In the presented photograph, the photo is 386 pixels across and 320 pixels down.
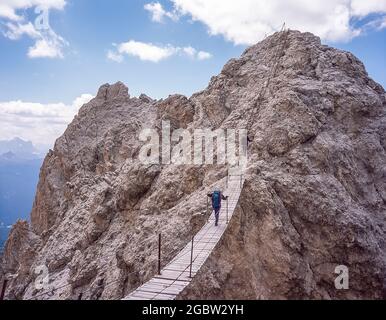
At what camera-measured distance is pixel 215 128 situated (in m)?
25.2

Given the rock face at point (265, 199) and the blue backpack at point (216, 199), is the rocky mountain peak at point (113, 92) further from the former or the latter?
the blue backpack at point (216, 199)

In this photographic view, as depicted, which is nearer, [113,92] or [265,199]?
[265,199]

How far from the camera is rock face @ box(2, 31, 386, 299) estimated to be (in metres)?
16.0

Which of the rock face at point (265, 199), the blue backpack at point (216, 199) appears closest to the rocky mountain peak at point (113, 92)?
the rock face at point (265, 199)

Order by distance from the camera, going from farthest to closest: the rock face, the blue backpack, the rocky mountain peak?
the rocky mountain peak
the rock face
the blue backpack

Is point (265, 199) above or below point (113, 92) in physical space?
below

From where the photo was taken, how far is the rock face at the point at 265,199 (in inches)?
629

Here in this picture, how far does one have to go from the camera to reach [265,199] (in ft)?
53.7

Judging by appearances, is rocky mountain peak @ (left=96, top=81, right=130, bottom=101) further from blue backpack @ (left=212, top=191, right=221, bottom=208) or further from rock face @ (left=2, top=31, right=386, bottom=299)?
blue backpack @ (left=212, top=191, right=221, bottom=208)

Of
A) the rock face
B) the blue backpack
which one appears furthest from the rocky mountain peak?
the blue backpack

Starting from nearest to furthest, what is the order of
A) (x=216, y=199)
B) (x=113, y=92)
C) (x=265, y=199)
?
(x=216, y=199), (x=265, y=199), (x=113, y=92)

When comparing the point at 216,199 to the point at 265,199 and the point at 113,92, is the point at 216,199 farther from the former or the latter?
the point at 113,92

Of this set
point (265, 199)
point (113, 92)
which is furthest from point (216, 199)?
point (113, 92)

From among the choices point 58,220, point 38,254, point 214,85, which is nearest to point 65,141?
point 58,220
